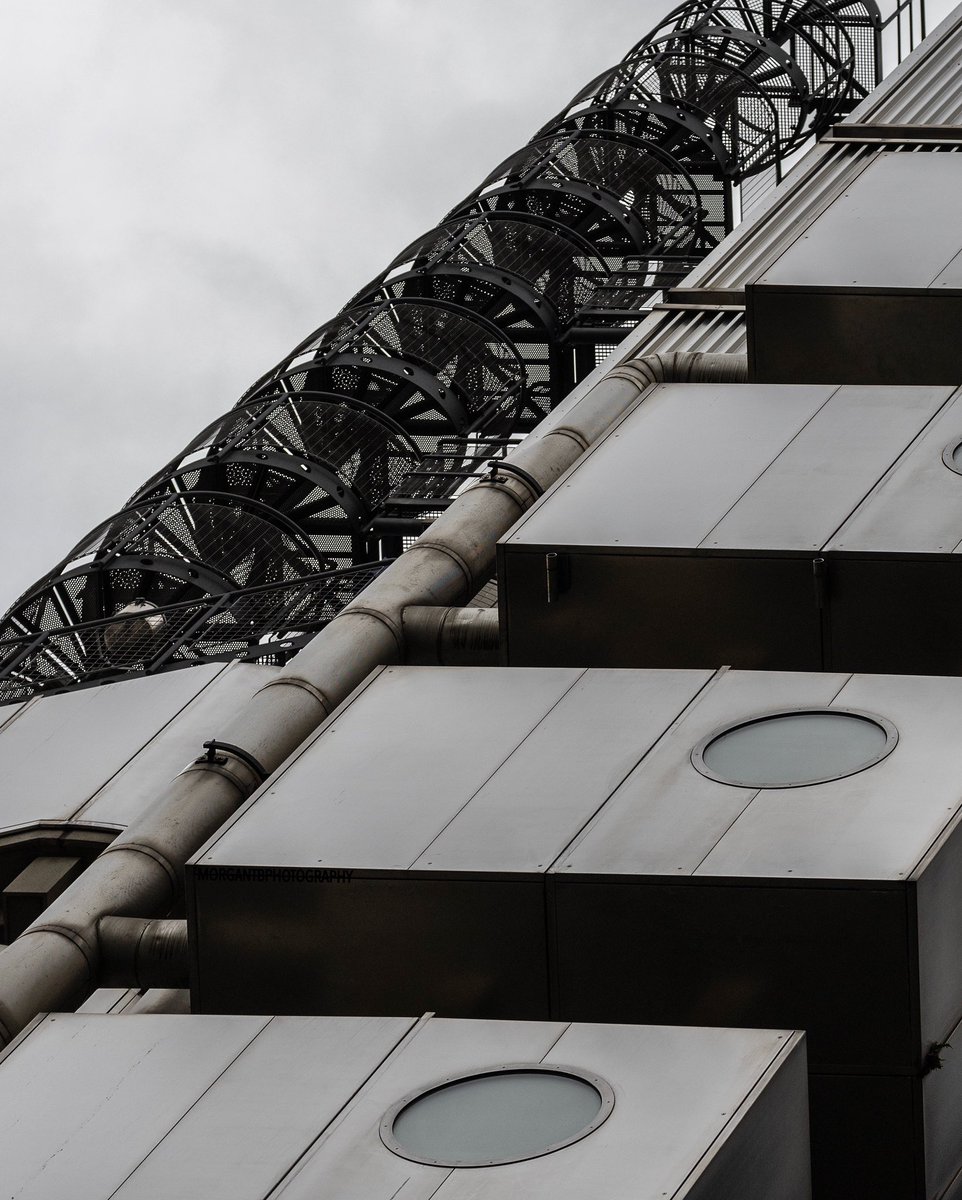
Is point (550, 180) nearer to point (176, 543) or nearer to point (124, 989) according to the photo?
point (176, 543)

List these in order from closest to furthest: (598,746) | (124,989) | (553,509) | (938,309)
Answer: (598,746), (124,989), (553,509), (938,309)

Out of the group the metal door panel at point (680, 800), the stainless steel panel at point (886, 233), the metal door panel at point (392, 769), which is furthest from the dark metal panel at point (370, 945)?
the stainless steel panel at point (886, 233)

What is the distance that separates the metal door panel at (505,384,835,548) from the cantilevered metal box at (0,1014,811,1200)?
6917 mm

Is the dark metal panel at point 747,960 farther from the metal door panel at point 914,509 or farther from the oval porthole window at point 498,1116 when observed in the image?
the metal door panel at point 914,509

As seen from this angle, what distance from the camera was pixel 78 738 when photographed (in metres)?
24.6

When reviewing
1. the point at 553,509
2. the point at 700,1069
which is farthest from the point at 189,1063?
the point at 553,509

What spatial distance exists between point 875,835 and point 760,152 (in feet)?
112

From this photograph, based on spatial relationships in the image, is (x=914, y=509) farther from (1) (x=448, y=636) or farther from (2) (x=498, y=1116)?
(2) (x=498, y=1116)

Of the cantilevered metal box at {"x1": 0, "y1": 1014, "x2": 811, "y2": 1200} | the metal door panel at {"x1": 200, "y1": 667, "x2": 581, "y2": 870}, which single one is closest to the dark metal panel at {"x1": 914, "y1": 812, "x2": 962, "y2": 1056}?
the cantilevered metal box at {"x1": 0, "y1": 1014, "x2": 811, "y2": 1200}

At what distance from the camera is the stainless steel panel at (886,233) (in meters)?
23.5

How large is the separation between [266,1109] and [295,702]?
6879 mm

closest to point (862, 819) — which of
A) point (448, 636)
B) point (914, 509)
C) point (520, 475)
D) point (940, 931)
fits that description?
point (940, 931)

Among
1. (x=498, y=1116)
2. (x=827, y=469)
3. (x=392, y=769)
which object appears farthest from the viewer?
(x=827, y=469)

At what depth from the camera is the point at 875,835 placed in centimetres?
1416
